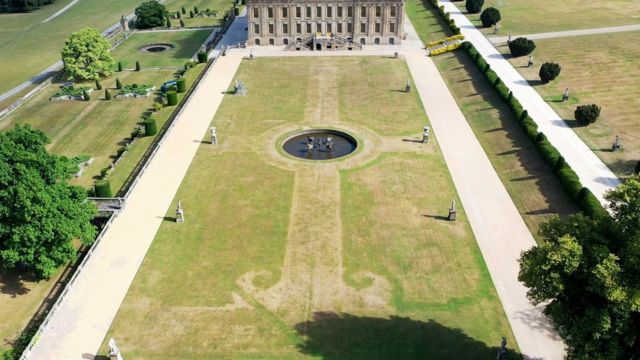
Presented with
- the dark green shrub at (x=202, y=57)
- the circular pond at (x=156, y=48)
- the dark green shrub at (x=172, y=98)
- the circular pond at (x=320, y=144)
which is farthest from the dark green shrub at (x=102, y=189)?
the circular pond at (x=156, y=48)

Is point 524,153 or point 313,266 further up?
point 524,153

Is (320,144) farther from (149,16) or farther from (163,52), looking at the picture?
(149,16)

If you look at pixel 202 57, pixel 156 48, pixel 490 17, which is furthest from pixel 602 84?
pixel 156 48

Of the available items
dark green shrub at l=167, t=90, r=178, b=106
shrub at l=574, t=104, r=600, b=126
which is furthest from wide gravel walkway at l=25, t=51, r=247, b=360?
shrub at l=574, t=104, r=600, b=126

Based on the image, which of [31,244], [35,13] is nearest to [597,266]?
[31,244]

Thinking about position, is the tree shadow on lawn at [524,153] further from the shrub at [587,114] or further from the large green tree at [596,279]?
the large green tree at [596,279]

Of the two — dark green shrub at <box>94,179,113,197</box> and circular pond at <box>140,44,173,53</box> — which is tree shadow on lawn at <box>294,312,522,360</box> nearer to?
dark green shrub at <box>94,179,113,197</box>

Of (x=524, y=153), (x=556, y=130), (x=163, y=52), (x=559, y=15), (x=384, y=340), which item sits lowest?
(x=384, y=340)
